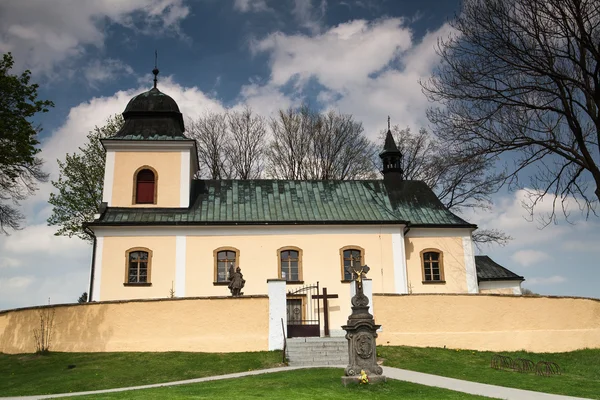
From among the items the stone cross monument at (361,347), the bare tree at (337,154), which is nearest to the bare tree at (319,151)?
the bare tree at (337,154)

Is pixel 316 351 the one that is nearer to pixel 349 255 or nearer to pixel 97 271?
pixel 349 255

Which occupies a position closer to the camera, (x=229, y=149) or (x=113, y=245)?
(x=113, y=245)

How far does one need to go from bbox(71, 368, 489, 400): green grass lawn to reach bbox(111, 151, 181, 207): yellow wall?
11749 millimetres

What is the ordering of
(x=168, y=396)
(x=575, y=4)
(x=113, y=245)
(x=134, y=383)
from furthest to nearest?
(x=113, y=245) < (x=134, y=383) < (x=575, y=4) < (x=168, y=396)

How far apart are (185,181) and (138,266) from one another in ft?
13.3

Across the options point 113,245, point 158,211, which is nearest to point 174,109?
point 158,211

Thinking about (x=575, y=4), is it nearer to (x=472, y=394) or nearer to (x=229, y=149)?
(x=472, y=394)

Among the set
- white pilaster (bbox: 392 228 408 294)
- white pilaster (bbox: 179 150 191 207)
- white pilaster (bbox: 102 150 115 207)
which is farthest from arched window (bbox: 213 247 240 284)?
white pilaster (bbox: 392 228 408 294)

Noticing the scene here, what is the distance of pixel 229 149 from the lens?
35.1 meters

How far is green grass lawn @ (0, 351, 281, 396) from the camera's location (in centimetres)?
1353

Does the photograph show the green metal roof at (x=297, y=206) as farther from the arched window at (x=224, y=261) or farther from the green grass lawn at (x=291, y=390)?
the green grass lawn at (x=291, y=390)

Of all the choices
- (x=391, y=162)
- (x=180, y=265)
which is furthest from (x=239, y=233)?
(x=391, y=162)

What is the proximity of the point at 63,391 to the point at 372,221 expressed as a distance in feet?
43.7

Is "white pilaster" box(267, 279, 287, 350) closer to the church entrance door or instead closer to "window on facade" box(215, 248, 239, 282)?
the church entrance door
